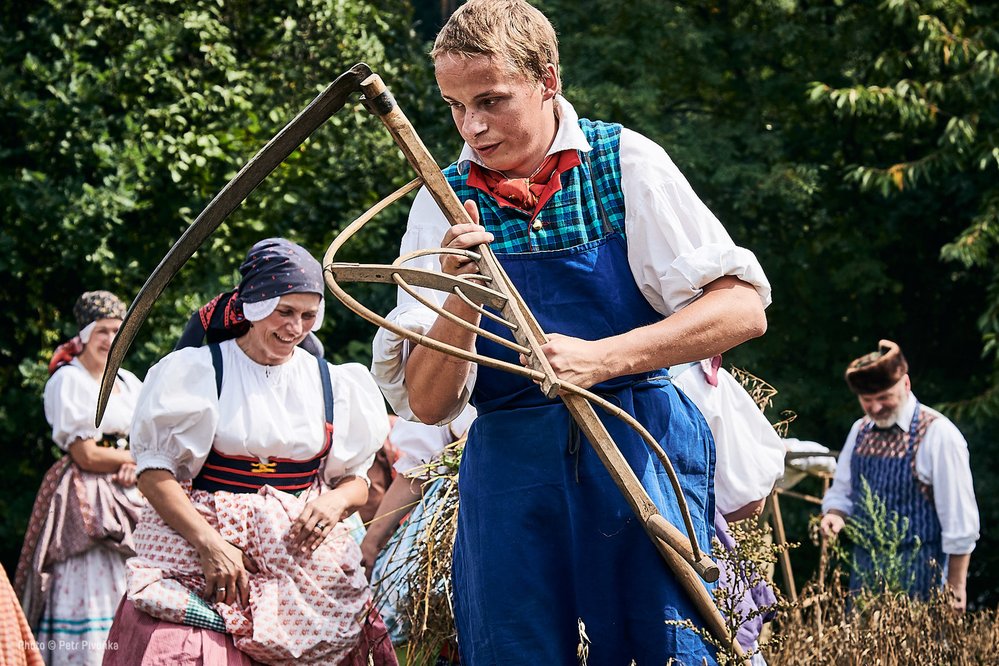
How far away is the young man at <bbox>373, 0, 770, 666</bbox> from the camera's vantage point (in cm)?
243

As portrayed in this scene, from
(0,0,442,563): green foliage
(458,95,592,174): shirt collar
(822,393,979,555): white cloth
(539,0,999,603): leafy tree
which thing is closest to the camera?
(458,95,592,174): shirt collar

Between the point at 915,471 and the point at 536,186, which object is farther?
the point at 915,471

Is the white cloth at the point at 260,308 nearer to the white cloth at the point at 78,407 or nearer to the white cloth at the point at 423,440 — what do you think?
the white cloth at the point at 423,440

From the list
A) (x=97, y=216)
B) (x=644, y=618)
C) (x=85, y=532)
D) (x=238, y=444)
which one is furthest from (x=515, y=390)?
(x=97, y=216)

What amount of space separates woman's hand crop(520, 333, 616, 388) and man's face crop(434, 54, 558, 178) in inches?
16.9

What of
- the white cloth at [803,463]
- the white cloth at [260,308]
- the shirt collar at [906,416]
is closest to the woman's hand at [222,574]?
the white cloth at [260,308]

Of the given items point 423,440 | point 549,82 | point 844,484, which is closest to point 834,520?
point 844,484

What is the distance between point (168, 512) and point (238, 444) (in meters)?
0.27

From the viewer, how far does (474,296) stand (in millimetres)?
2336

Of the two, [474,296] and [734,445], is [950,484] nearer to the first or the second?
[734,445]

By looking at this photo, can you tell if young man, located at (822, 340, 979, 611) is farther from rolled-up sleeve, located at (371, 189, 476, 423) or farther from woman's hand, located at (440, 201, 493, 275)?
woman's hand, located at (440, 201, 493, 275)

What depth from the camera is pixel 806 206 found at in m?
11.4

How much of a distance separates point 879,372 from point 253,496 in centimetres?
373

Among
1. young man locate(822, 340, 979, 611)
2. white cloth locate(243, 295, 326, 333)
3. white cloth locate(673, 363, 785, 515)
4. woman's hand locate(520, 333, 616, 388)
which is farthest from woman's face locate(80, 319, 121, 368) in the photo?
woman's hand locate(520, 333, 616, 388)
